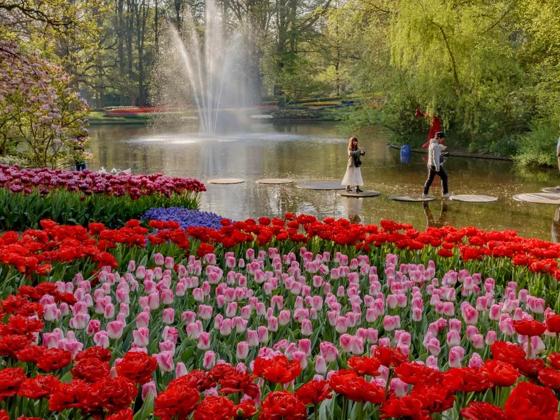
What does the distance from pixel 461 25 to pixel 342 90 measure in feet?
169

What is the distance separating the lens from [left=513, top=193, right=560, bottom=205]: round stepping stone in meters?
14.3

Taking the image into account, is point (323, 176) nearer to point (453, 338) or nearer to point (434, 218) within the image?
point (434, 218)

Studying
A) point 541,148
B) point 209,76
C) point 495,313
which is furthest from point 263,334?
point 209,76

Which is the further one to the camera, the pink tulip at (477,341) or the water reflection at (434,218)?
the water reflection at (434,218)

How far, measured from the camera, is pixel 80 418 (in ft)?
8.26

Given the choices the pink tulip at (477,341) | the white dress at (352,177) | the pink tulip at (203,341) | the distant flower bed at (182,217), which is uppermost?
the pink tulip at (203,341)

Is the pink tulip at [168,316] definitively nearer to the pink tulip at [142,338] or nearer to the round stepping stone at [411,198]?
the pink tulip at [142,338]

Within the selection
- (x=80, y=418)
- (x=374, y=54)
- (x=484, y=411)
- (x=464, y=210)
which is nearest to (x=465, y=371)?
(x=484, y=411)

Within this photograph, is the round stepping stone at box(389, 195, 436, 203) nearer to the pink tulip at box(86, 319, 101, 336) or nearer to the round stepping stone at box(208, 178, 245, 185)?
the round stepping stone at box(208, 178, 245, 185)

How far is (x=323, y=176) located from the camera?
18984 mm

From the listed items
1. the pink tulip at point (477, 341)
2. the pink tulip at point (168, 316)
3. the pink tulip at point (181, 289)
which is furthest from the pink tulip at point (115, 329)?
the pink tulip at point (477, 341)

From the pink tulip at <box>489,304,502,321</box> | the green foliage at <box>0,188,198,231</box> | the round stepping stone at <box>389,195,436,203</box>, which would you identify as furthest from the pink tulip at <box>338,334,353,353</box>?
the round stepping stone at <box>389,195,436,203</box>

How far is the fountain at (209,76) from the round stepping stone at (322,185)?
858 inches

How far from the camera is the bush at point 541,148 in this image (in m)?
21.3
